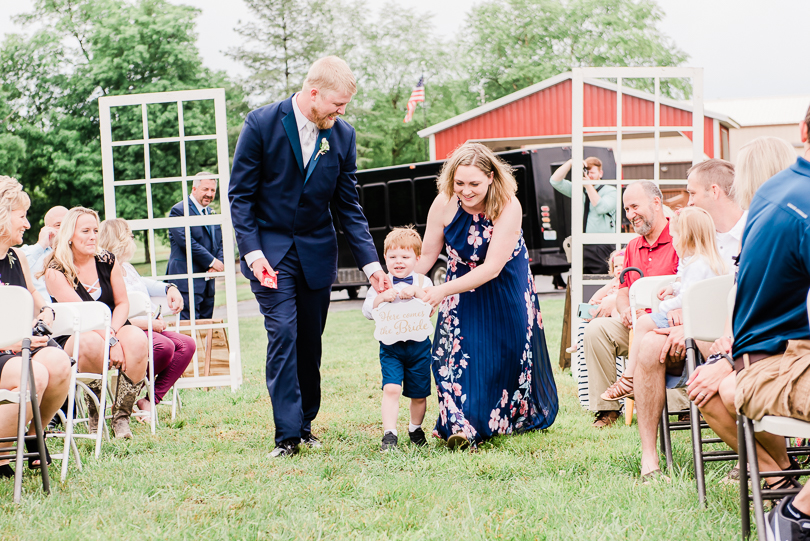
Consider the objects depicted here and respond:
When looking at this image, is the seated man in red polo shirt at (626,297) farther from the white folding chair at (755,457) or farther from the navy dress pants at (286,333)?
the white folding chair at (755,457)

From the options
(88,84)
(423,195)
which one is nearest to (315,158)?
(423,195)

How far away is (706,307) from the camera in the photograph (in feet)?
10.6

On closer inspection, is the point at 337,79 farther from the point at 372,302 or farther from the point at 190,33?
the point at 190,33

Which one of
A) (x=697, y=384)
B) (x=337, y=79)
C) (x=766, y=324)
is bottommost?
(x=697, y=384)

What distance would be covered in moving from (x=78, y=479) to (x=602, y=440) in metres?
2.69

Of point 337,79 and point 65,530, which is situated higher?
point 337,79

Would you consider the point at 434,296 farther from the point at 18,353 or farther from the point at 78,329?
the point at 18,353

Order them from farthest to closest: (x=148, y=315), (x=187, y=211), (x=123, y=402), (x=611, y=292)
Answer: (x=187, y=211) → (x=611, y=292) → (x=148, y=315) → (x=123, y=402)

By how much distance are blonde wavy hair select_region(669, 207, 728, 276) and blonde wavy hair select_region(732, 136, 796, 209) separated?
0.87 meters

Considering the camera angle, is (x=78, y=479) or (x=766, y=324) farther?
(x=78, y=479)

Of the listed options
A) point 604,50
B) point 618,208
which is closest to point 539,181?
point 618,208

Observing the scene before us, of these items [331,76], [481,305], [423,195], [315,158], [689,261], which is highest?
[423,195]

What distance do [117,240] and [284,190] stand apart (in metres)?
2.10

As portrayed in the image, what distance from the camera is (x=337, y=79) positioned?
3.91 m
